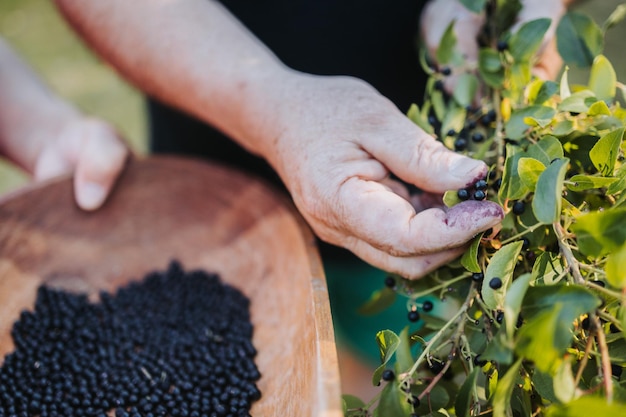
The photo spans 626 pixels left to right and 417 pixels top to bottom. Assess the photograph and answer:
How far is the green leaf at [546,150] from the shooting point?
28.3 inches

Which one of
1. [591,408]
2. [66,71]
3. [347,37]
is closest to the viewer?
[591,408]

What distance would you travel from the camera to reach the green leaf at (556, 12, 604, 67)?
3.07 ft

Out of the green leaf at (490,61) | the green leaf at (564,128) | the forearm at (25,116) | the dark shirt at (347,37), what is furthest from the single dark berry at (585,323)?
the forearm at (25,116)

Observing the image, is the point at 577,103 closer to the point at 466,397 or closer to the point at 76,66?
the point at 466,397

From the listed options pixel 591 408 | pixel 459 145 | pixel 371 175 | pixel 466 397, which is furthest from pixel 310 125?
pixel 591 408

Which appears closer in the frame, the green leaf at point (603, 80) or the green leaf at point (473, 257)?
the green leaf at point (473, 257)

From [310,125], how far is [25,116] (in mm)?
914

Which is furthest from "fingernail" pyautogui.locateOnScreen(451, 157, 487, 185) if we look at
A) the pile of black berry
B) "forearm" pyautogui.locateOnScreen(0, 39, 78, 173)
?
"forearm" pyautogui.locateOnScreen(0, 39, 78, 173)

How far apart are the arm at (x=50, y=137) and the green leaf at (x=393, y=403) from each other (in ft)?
2.67

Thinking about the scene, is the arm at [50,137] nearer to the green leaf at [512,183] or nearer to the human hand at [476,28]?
the human hand at [476,28]

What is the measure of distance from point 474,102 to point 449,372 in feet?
1.58

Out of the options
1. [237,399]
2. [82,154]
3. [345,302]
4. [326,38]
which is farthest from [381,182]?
[345,302]

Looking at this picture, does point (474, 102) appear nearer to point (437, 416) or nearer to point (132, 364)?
point (437, 416)

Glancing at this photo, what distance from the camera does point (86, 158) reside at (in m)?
1.23
